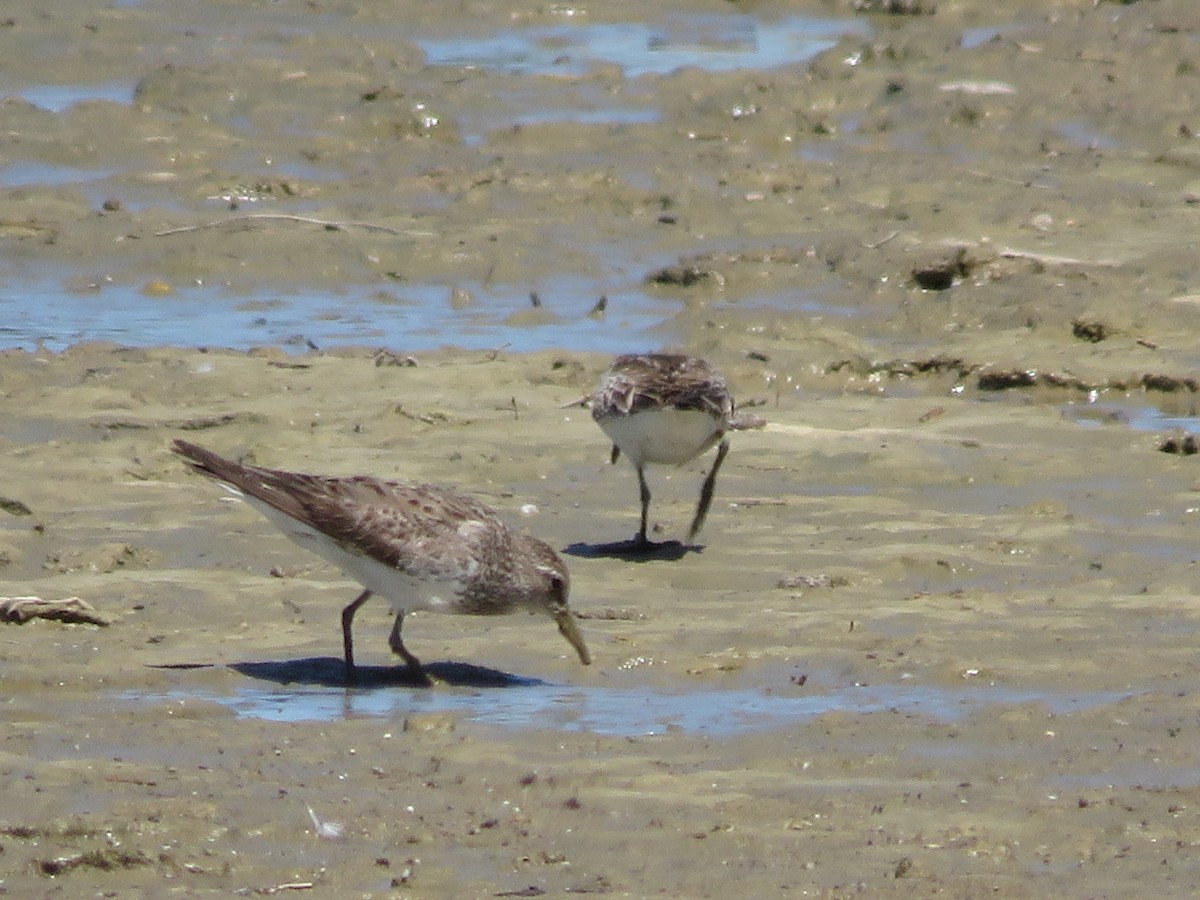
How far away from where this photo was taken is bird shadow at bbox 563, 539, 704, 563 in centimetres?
999

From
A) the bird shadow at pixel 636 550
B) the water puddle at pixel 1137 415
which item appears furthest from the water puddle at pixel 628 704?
the water puddle at pixel 1137 415

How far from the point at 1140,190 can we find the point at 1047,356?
13.2 ft

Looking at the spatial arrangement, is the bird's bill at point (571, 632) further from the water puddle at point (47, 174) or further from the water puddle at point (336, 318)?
the water puddle at point (47, 174)

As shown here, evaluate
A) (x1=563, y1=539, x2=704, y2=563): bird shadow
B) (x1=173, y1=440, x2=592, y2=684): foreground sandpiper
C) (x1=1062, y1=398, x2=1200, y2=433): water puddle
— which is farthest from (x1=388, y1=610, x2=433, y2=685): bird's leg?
(x1=1062, y1=398, x2=1200, y2=433): water puddle

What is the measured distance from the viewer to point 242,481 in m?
8.67

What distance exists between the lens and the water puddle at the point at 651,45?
20312 millimetres

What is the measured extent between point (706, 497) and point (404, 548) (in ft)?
7.25

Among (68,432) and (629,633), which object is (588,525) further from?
(68,432)

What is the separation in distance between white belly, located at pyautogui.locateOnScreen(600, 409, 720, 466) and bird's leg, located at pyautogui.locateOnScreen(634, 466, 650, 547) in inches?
3.2

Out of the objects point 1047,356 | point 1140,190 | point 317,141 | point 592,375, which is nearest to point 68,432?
point 592,375

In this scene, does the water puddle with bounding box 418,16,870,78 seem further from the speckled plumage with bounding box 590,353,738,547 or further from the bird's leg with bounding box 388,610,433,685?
the bird's leg with bounding box 388,610,433,685

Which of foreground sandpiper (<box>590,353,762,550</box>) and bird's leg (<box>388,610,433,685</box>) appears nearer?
bird's leg (<box>388,610,433,685</box>)

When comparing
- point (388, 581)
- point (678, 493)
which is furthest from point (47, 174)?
point (388, 581)

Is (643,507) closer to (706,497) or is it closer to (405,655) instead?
(706,497)
